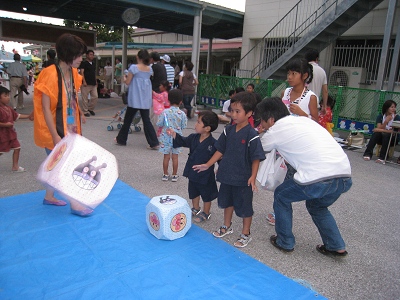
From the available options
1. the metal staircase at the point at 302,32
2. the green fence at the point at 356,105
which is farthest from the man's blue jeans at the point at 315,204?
the metal staircase at the point at 302,32

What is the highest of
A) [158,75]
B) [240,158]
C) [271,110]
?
[158,75]

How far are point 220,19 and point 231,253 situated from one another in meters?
11.5

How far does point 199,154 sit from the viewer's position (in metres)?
3.46

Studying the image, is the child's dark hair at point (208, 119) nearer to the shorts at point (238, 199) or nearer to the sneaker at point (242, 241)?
the shorts at point (238, 199)

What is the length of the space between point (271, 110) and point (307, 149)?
471mm

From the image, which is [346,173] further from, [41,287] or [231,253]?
[41,287]

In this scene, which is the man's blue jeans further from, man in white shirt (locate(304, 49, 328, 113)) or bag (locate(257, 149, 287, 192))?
man in white shirt (locate(304, 49, 328, 113))

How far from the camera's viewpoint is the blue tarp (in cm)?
244

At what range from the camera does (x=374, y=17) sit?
34.0 ft

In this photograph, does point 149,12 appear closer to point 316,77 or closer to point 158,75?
point 158,75

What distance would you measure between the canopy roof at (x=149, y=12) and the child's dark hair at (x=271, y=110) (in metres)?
8.36

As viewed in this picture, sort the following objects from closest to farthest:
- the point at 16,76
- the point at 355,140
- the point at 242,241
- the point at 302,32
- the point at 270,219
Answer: the point at 242,241
the point at 270,219
the point at 355,140
the point at 16,76
the point at 302,32

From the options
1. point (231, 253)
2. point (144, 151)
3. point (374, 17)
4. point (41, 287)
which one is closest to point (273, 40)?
point (374, 17)

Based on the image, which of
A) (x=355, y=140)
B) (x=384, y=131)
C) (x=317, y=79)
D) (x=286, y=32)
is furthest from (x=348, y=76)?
(x=317, y=79)
